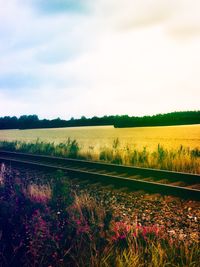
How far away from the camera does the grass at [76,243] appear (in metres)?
3.70

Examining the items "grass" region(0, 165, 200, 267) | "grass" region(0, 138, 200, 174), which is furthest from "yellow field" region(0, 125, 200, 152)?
"grass" region(0, 165, 200, 267)

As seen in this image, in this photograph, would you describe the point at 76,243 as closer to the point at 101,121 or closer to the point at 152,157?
the point at 152,157

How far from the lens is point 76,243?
4.21 m

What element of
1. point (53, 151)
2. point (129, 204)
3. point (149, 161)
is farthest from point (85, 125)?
point (129, 204)

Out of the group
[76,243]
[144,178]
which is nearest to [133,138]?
[144,178]

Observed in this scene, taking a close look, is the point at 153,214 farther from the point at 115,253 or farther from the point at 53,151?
the point at 53,151

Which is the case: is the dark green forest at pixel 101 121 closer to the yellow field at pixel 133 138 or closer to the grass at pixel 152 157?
the yellow field at pixel 133 138

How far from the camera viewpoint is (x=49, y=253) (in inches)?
146

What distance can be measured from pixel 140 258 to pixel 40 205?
2.33 meters

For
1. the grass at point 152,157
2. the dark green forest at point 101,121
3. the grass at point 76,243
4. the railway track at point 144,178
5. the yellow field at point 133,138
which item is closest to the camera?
the grass at point 76,243

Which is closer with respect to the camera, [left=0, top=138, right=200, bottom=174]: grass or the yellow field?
[left=0, top=138, right=200, bottom=174]: grass

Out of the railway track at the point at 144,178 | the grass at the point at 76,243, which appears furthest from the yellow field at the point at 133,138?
the grass at the point at 76,243

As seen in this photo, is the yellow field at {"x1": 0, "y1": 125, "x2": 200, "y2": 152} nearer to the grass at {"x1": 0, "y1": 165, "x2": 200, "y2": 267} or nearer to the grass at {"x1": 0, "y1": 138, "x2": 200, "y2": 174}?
the grass at {"x1": 0, "y1": 138, "x2": 200, "y2": 174}

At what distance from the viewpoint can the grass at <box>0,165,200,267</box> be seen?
3697mm
